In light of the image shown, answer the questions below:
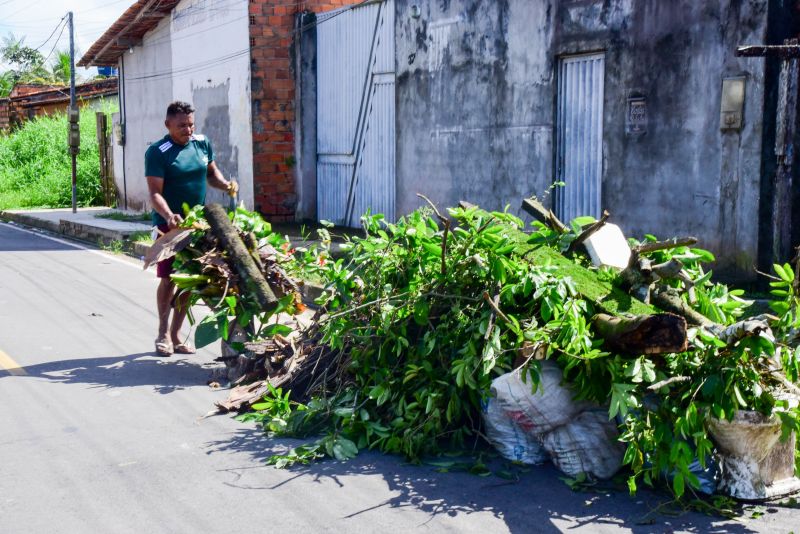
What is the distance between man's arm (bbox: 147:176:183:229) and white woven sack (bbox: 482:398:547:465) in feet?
9.86

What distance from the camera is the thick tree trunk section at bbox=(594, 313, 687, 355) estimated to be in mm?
4289

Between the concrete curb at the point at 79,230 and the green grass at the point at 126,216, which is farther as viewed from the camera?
the green grass at the point at 126,216

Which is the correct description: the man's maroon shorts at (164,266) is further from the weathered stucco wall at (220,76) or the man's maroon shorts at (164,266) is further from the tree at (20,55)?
the tree at (20,55)

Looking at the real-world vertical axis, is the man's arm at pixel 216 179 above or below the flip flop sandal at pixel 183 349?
above

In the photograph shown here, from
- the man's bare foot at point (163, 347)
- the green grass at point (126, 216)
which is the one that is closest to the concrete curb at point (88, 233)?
the green grass at point (126, 216)

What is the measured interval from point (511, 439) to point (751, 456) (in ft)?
3.91

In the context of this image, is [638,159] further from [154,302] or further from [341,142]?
[341,142]

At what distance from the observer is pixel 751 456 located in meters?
4.37

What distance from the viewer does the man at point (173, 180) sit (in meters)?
7.48

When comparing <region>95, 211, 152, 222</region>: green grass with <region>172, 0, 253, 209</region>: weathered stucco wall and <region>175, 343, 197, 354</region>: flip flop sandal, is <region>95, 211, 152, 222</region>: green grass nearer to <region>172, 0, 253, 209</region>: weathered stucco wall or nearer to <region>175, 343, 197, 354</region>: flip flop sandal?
<region>172, 0, 253, 209</region>: weathered stucco wall

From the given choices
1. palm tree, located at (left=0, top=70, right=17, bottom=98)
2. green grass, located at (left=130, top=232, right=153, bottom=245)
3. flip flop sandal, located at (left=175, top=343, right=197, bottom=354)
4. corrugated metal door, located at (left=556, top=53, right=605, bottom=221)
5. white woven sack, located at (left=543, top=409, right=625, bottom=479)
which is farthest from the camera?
palm tree, located at (left=0, top=70, right=17, bottom=98)

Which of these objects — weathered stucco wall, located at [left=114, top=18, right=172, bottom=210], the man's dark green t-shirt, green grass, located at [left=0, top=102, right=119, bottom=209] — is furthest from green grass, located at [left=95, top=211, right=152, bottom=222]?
the man's dark green t-shirt

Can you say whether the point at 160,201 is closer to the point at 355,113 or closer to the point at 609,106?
the point at 609,106

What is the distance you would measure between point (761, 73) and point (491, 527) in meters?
5.99
